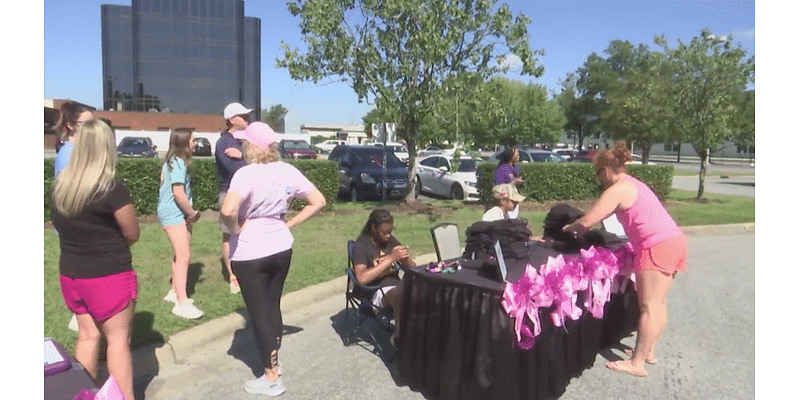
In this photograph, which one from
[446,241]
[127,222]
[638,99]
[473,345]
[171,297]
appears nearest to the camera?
[127,222]

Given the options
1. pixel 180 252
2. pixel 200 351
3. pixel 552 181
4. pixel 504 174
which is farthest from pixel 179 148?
pixel 552 181

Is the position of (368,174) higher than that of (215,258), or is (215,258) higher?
(368,174)

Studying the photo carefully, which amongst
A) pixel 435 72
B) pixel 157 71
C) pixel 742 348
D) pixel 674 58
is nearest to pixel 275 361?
pixel 742 348

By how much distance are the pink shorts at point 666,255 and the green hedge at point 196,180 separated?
748cm

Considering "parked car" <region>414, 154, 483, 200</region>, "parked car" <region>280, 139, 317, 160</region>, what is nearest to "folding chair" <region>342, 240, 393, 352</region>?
"parked car" <region>414, 154, 483, 200</region>

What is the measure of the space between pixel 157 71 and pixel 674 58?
498 inches

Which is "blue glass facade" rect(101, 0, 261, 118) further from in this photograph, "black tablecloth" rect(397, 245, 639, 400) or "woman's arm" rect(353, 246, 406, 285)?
"black tablecloth" rect(397, 245, 639, 400)

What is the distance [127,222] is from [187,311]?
244 centimetres

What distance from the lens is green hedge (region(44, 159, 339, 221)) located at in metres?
10.0

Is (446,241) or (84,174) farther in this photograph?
(446,241)

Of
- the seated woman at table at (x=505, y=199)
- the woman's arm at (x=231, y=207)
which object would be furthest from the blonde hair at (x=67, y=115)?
the seated woman at table at (x=505, y=199)

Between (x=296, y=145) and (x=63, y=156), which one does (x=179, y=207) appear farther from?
(x=296, y=145)

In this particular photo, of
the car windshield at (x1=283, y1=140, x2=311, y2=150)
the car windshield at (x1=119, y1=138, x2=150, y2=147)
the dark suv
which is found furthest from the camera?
the car windshield at (x1=283, y1=140, x2=311, y2=150)

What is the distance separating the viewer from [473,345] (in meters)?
3.61
